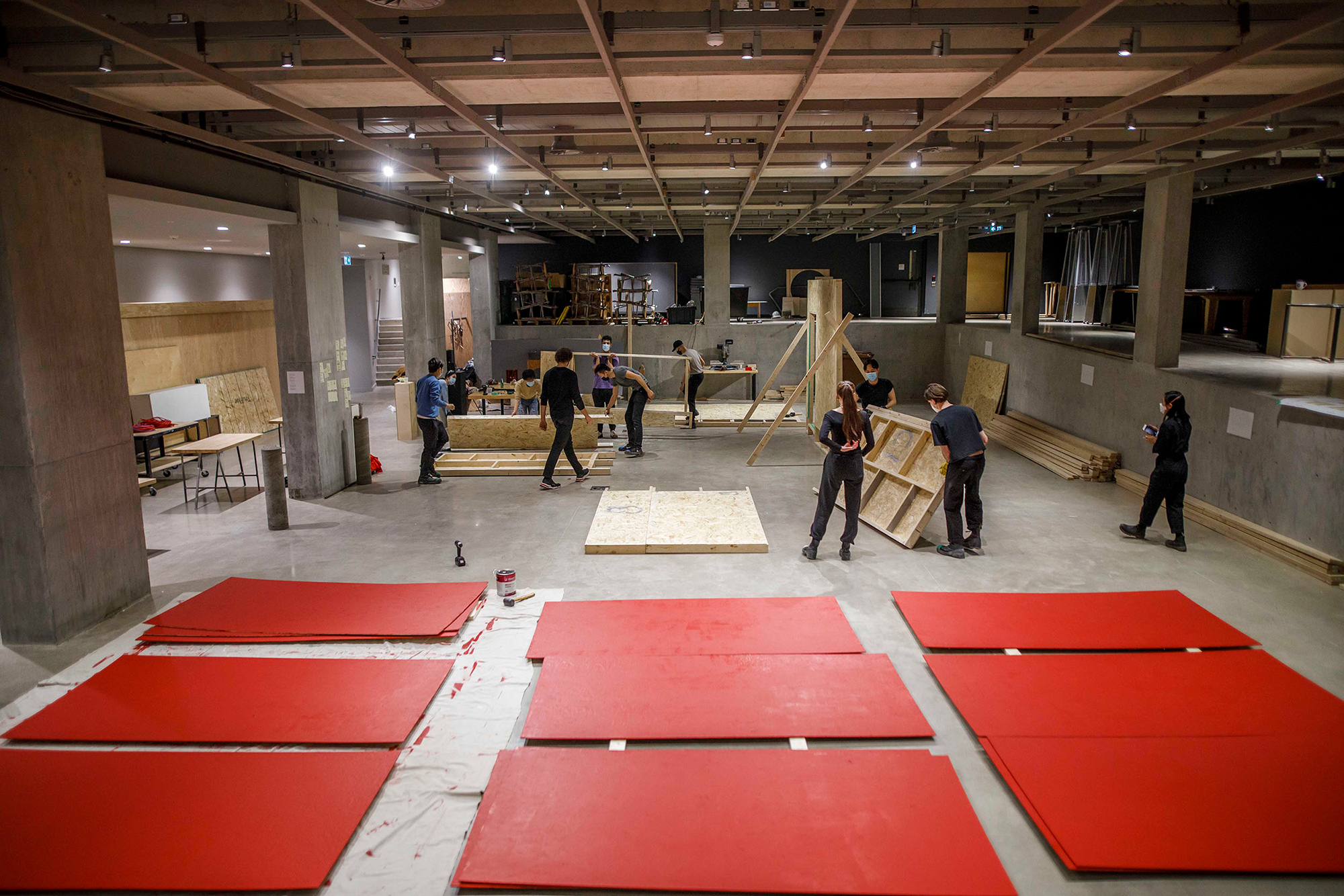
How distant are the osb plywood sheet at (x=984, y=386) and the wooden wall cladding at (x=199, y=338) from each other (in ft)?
44.0

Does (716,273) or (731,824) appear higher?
(716,273)

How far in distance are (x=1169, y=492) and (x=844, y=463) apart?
11.4 feet

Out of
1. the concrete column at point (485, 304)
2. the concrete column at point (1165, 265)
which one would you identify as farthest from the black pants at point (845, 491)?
the concrete column at point (485, 304)

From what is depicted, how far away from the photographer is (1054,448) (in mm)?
12758

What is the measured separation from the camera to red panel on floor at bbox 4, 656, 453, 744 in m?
4.88

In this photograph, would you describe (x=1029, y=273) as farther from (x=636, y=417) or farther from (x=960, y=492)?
(x=960, y=492)

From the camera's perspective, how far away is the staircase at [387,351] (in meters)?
24.2

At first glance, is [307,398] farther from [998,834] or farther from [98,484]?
[998,834]

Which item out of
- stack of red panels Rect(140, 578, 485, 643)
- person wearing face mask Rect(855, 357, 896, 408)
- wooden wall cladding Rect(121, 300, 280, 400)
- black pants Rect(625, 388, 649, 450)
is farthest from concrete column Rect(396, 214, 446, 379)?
stack of red panels Rect(140, 578, 485, 643)

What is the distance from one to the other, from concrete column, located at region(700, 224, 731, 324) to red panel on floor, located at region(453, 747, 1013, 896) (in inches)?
646

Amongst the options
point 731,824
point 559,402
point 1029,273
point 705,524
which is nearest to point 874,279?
point 1029,273

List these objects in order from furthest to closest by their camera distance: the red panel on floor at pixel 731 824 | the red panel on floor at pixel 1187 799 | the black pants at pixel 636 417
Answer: the black pants at pixel 636 417 → the red panel on floor at pixel 1187 799 → the red panel on floor at pixel 731 824

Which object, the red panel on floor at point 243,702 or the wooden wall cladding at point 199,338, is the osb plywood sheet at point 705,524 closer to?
the red panel on floor at point 243,702

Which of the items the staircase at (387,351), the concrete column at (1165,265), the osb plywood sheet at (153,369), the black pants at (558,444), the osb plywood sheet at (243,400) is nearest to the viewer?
the concrete column at (1165,265)
